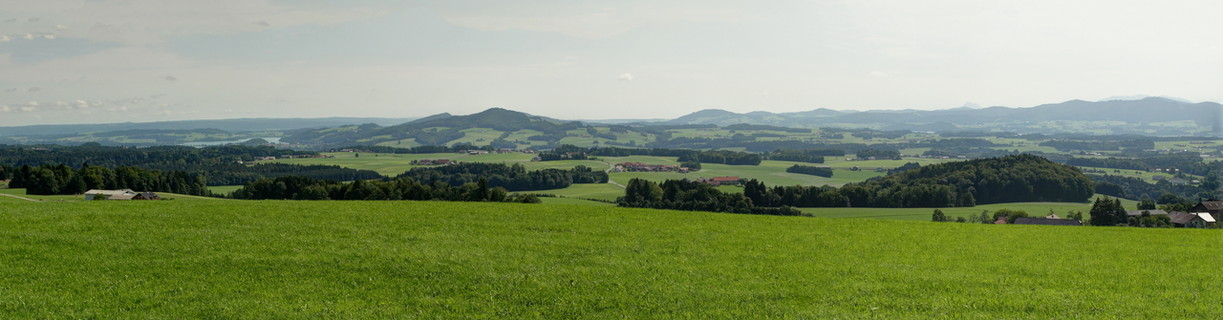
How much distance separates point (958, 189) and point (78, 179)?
120 m

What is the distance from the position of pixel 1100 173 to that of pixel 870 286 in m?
206

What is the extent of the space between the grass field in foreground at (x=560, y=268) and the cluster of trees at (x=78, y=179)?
56.7 m

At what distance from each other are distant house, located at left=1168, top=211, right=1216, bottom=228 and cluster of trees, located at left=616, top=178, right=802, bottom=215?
38770 millimetres

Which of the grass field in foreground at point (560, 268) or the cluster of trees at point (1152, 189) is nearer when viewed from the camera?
the grass field in foreground at point (560, 268)

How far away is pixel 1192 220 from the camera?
238ft

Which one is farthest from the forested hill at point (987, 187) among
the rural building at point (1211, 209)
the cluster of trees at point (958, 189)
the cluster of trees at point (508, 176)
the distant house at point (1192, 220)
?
the cluster of trees at point (508, 176)

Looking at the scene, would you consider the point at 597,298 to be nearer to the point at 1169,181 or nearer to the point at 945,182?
the point at 945,182

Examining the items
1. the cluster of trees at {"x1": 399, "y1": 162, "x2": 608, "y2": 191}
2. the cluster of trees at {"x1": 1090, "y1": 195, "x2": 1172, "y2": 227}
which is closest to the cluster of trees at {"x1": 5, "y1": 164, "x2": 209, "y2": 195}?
the cluster of trees at {"x1": 399, "y1": 162, "x2": 608, "y2": 191}

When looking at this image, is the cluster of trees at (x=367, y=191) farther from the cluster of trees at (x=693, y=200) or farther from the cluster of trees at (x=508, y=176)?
the cluster of trees at (x=508, y=176)

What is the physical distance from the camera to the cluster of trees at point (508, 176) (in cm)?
15907

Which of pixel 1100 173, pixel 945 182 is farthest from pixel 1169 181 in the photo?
pixel 945 182

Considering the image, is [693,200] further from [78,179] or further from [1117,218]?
[78,179]

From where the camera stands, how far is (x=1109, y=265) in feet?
63.9

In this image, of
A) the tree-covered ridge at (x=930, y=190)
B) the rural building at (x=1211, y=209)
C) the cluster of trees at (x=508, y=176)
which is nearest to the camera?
the rural building at (x=1211, y=209)
